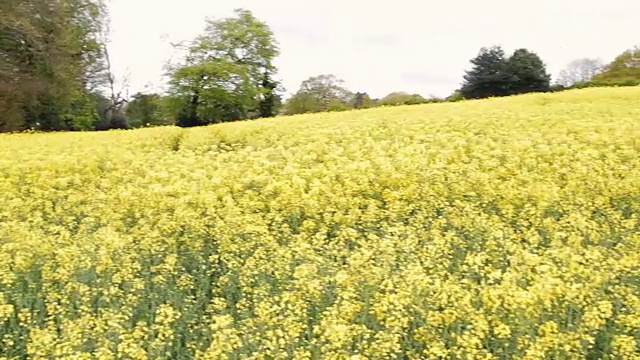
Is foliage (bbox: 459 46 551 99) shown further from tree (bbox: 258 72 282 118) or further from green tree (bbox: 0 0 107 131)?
green tree (bbox: 0 0 107 131)

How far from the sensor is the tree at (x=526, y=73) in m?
40.4

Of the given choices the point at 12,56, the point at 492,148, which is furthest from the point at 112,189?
the point at 12,56

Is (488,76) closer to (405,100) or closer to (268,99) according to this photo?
(405,100)

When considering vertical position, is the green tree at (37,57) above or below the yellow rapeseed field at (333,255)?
above

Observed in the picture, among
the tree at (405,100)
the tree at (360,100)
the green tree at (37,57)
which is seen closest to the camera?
the green tree at (37,57)

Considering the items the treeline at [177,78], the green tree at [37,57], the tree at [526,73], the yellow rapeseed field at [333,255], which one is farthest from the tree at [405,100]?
the yellow rapeseed field at [333,255]

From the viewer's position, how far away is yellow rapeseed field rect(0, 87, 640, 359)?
3.87 meters

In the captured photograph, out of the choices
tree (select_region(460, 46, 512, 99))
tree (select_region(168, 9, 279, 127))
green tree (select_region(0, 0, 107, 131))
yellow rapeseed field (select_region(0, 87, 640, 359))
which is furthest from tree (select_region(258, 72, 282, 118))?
yellow rapeseed field (select_region(0, 87, 640, 359))

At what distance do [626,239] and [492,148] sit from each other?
5539 mm

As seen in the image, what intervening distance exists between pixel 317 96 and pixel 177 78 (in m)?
12.0

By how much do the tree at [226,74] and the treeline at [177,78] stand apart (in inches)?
3.0

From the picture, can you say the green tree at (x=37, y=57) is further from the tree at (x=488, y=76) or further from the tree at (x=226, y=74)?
the tree at (x=488, y=76)

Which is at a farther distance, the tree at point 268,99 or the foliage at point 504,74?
the tree at point 268,99

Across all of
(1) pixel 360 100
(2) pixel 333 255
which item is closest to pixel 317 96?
(1) pixel 360 100
